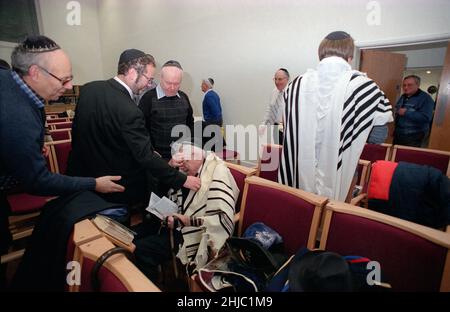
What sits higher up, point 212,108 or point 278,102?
point 278,102

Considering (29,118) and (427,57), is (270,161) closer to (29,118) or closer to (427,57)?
(29,118)

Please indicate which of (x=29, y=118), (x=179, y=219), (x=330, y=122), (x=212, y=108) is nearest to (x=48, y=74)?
(x=29, y=118)

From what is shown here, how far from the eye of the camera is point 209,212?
1352 mm

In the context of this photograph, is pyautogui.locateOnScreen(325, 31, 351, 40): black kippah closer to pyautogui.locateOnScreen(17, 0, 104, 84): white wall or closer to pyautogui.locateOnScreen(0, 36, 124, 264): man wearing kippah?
pyautogui.locateOnScreen(0, 36, 124, 264): man wearing kippah

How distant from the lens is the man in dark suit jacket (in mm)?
1342

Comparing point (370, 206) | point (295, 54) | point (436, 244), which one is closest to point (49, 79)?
point (436, 244)

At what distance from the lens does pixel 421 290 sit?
82cm

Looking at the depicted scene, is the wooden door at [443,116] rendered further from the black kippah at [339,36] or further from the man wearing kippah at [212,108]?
the man wearing kippah at [212,108]

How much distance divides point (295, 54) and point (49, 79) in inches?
132

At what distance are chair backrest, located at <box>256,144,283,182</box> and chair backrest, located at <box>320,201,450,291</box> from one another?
119 centimetres

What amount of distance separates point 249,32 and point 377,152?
285cm

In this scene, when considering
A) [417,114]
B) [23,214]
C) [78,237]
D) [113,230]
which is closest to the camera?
[78,237]

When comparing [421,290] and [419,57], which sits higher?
[419,57]
